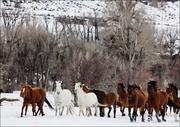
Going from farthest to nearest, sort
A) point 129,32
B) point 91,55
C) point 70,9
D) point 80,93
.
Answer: point 70,9 < point 91,55 < point 129,32 < point 80,93

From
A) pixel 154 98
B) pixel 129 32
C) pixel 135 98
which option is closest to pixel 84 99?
pixel 135 98

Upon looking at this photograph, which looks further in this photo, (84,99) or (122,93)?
(122,93)

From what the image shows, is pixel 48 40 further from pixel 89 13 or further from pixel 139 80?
pixel 89 13

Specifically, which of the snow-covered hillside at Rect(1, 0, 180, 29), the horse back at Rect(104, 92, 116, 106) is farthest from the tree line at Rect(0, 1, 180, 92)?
the horse back at Rect(104, 92, 116, 106)

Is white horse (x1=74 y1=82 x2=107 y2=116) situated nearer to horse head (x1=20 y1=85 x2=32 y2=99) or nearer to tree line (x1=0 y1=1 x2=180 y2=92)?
horse head (x1=20 y1=85 x2=32 y2=99)

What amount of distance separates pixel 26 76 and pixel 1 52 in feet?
15.2

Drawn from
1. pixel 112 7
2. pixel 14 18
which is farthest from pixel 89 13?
pixel 112 7

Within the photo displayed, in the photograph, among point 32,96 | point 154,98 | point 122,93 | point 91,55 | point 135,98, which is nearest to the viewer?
point 135,98

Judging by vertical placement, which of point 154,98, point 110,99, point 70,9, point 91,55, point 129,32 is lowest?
point 91,55

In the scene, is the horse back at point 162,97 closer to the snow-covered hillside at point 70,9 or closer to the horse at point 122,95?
the horse at point 122,95

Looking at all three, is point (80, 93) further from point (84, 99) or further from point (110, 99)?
point (110, 99)

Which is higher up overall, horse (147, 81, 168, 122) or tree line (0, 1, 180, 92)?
horse (147, 81, 168, 122)

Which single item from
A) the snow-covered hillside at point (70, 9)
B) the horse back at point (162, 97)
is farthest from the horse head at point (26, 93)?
the snow-covered hillside at point (70, 9)

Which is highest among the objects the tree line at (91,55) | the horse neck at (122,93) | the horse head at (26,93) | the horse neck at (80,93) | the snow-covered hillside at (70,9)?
the snow-covered hillside at (70,9)
